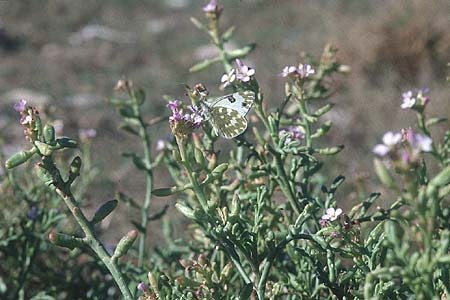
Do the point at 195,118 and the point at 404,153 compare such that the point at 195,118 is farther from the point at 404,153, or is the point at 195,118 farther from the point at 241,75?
the point at 404,153

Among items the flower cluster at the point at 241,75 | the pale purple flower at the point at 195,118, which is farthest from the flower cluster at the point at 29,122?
the flower cluster at the point at 241,75

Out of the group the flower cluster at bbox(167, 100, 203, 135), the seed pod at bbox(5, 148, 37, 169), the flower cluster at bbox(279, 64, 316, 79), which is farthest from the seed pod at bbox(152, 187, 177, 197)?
the flower cluster at bbox(279, 64, 316, 79)

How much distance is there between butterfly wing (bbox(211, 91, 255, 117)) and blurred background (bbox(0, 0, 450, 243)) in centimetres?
219

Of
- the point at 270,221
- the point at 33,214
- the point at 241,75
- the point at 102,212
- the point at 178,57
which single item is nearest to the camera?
the point at 102,212

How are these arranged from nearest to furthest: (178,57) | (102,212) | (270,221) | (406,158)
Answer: (406,158)
(102,212)
(270,221)
(178,57)

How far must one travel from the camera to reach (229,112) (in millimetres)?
1490

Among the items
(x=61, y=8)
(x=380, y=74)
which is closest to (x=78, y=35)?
(x=61, y=8)

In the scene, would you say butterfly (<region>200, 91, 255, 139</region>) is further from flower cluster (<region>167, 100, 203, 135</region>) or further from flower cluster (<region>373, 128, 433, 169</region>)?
flower cluster (<region>373, 128, 433, 169</region>)

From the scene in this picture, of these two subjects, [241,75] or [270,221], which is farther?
[270,221]

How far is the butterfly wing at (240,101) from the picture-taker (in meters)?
1.48

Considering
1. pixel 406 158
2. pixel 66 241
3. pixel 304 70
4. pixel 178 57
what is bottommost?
pixel 406 158

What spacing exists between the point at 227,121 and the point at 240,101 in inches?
2.2

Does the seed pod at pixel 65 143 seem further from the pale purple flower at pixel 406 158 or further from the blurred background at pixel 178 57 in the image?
the blurred background at pixel 178 57

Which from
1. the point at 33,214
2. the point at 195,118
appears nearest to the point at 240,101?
the point at 195,118
